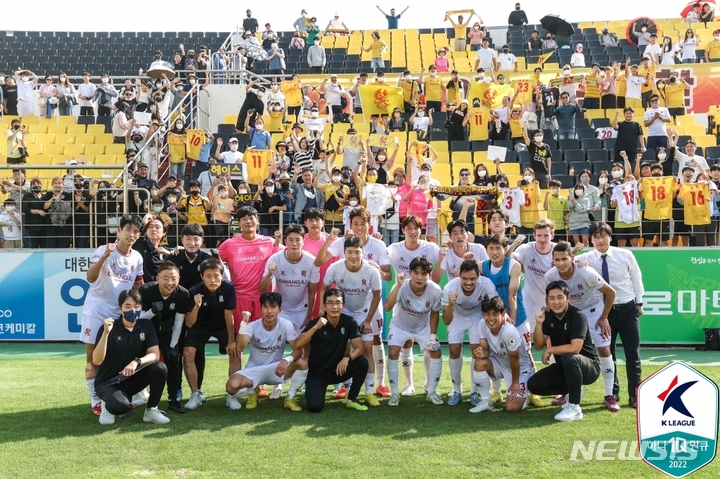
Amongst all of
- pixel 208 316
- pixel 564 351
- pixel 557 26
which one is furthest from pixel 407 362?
pixel 557 26

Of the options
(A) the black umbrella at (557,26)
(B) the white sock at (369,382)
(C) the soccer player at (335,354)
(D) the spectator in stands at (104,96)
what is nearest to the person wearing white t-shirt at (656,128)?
(A) the black umbrella at (557,26)

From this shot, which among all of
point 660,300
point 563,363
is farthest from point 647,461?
point 660,300

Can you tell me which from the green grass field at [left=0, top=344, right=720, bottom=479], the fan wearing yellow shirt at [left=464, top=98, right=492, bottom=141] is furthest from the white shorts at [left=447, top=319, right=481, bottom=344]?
the fan wearing yellow shirt at [left=464, top=98, right=492, bottom=141]

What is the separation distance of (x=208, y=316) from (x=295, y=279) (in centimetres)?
114

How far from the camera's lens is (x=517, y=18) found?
29844mm

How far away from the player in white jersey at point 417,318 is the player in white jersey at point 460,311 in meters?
0.17

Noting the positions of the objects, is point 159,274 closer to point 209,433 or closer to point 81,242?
point 209,433

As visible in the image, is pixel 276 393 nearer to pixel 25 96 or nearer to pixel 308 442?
pixel 308 442

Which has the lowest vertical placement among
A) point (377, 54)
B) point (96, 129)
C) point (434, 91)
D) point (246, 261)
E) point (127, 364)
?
point (127, 364)

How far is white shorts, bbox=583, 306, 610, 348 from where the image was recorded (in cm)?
938

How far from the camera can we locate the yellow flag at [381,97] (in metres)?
21.3

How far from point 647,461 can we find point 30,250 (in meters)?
11.7

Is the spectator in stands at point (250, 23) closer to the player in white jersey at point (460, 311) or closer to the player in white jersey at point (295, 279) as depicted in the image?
the player in white jersey at point (295, 279)

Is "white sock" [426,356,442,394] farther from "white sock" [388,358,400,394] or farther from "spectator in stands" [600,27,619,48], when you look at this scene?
"spectator in stands" [600,27,619,48]
